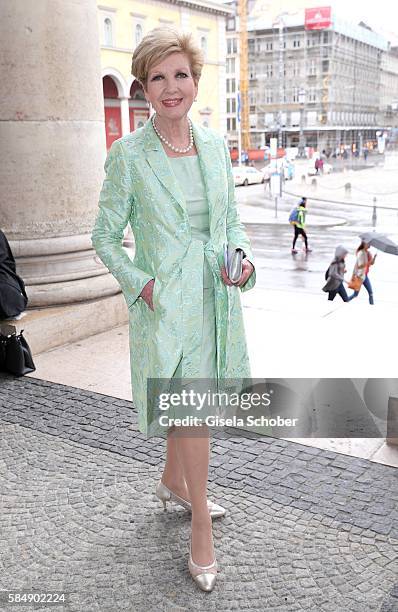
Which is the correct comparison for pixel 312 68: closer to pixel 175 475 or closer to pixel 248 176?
pixel 248 176

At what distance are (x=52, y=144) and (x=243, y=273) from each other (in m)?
3.10

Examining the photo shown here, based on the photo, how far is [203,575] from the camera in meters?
2.21

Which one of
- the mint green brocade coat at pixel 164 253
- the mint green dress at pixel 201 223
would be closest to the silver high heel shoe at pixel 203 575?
the mint green brocade coat at pixel 164 253

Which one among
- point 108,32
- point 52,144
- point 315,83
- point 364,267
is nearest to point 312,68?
point 315,83

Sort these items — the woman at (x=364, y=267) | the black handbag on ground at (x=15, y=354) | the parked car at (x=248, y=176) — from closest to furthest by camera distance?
the black handbag on ground at (x=15, y=354) → the woman at (x=364, y=267) → the parked car at (x=248, y=176)

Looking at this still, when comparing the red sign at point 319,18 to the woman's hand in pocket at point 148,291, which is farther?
the red sign at point 319,18

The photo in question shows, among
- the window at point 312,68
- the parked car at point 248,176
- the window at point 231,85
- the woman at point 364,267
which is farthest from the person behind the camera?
the window at point 231,85

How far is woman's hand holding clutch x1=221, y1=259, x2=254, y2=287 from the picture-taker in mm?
2246

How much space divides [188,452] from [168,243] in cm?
73

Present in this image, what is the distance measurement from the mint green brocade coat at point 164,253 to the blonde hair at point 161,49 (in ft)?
0.71

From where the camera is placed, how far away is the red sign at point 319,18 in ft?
151

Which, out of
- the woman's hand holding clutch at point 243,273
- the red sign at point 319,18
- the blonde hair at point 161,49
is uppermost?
the red sign at point 319,18

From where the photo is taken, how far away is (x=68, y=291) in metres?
5.05

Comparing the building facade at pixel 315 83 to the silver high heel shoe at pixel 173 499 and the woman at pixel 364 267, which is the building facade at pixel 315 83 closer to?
the woman at pixel 364 267
